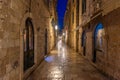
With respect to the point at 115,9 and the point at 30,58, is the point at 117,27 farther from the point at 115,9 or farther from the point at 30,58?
the point at 30,58

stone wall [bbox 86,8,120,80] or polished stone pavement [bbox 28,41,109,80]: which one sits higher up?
stone wall [bbox 86,8,120,80]

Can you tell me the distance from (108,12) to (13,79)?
17.1 feet

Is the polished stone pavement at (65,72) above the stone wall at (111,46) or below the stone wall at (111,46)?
below

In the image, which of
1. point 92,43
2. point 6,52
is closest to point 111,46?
point 92,43

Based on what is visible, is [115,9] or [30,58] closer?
[115,9]

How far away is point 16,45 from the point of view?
4.64 meters

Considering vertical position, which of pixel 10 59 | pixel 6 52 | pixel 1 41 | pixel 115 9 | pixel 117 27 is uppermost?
pixel 115 9

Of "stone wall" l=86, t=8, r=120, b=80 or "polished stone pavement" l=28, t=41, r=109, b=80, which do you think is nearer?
"stone wall" l=86, t=8, r=120, b=80

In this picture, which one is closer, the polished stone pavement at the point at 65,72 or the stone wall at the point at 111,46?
the stone wall at the point at 111,46

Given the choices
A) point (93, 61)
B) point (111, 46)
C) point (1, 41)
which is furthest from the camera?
point (93, 61)

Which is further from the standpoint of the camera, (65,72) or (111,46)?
(65,72)

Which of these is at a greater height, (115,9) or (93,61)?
(115,9)

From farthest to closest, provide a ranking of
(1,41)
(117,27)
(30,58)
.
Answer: (30,58), (117,27), (1,41)

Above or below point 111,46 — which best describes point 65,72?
below
